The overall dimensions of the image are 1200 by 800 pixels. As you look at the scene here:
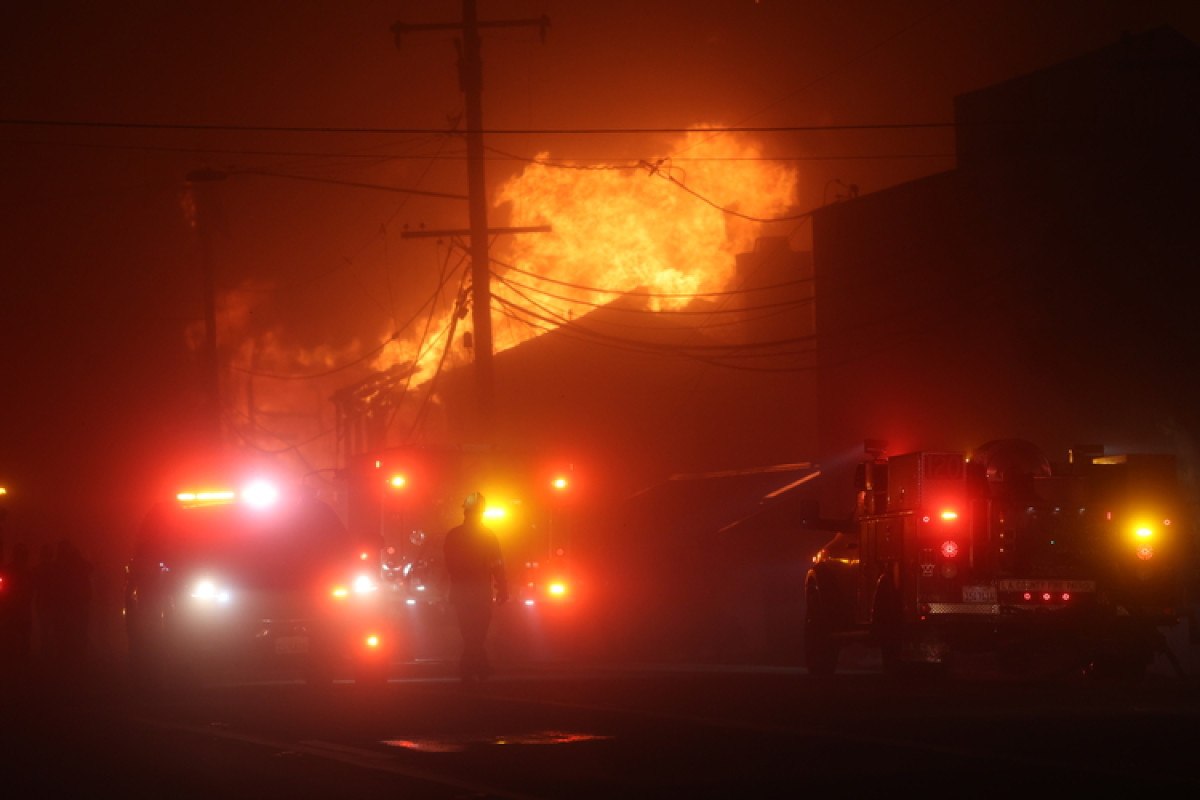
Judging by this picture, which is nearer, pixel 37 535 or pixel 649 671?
pixel 649 671

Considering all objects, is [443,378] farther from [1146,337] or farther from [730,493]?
[1146,337]

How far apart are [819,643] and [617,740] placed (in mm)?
7726

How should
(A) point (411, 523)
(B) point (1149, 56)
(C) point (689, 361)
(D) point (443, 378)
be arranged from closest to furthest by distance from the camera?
1. (A) point (411, 523)
2. (B) point (1149, 56)
3. (C) point (689, 361)
4. (D) point (443, 378)

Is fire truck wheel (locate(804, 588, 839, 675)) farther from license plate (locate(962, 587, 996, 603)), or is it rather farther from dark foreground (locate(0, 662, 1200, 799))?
license plate (locate(962, 587, 996, 603))

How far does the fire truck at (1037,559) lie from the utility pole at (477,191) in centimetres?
1599

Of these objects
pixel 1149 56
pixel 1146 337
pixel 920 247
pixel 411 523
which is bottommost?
pixel 411 523

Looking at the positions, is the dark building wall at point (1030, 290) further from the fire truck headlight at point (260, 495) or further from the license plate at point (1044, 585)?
the fire truck headlight at point (260, 495)

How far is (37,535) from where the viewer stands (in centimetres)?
5472

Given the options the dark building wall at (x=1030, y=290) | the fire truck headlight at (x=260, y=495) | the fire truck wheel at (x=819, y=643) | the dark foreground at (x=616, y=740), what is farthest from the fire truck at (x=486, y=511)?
the dark building wall at (x=1030, y=290)

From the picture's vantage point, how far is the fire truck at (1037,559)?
53.2ft

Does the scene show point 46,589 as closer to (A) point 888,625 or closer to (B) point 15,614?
(B) point 15,614

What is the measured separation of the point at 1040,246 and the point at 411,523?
18559mm

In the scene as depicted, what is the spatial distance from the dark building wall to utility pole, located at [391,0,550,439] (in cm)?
1139

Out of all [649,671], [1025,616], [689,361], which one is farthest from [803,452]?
[1025,616]
